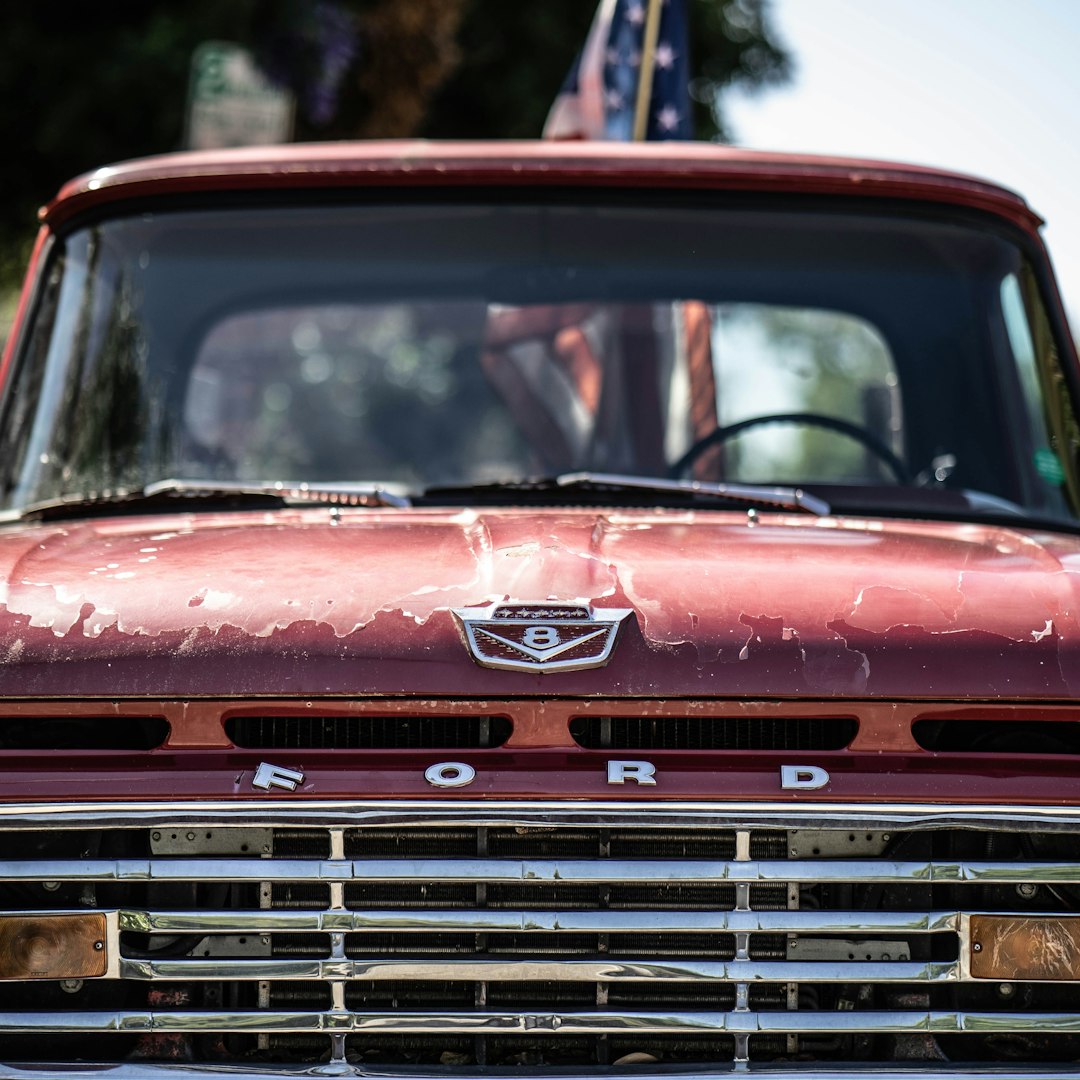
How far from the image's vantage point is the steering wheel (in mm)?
3373

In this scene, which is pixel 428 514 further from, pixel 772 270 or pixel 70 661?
pixel 772 270

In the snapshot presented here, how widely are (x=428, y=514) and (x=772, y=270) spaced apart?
1.02 m

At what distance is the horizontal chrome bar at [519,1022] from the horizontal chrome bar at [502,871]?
18cm

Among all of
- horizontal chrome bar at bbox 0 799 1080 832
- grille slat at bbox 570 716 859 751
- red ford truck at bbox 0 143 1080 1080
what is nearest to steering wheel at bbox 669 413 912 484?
red ford truck at bbox 0 143 1080 1080

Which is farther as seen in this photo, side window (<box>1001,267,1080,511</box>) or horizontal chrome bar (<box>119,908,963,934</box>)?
side window (<box>1001,267,1080,511</box>)

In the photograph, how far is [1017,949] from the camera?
86.3 inches

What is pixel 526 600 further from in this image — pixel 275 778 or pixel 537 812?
pixel 275 778

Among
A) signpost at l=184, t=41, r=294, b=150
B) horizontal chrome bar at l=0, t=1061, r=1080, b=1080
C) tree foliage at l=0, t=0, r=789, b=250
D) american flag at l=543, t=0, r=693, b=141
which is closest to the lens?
horizontal chrome bar at l=0, t=1061, r=1080, b=1080

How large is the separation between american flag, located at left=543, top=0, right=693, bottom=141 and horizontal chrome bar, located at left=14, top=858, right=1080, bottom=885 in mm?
4399

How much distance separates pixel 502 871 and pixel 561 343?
1.71 metres

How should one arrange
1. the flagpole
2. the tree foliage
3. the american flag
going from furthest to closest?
the tree foliage < the american flag < the flagpole

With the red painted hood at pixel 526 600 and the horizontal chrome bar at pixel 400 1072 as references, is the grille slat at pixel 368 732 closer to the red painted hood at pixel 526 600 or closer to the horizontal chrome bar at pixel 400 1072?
the red painted hood at pixel 526 600

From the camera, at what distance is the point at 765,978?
7.10 ft

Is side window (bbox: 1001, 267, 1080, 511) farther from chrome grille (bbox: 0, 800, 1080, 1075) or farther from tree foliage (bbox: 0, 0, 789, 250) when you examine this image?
tree foliage (bbox: 0, 0, 789, 250)
